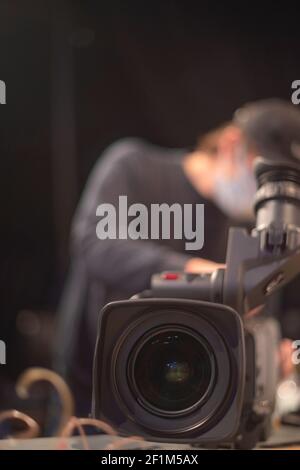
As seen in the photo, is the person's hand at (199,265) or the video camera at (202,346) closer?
the video camera at (202,346)

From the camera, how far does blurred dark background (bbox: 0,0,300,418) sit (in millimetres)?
1219

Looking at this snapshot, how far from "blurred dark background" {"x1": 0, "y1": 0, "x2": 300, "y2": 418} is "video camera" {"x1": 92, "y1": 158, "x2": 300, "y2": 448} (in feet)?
0.84

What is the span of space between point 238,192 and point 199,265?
0.49ft

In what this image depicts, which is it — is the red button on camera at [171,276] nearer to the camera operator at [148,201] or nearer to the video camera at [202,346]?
the video camera at [202,346]

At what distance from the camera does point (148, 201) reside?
123 cm

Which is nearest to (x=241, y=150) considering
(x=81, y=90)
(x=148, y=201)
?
(x=148, y=201)

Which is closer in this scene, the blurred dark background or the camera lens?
the camera lens

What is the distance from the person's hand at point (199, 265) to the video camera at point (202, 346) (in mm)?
88

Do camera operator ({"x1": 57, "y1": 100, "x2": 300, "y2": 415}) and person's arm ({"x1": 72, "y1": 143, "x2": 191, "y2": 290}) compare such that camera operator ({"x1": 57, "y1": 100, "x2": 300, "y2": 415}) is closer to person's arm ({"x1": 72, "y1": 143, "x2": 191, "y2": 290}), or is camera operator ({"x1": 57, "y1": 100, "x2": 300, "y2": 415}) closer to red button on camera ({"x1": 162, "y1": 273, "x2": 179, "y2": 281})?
person's arm ({"x1": 72, "y1": 143, "x2": 191, "y2": 290})

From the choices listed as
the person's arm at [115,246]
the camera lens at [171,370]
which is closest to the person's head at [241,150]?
the person's arm at [115,246]

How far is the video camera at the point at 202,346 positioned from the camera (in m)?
0.97

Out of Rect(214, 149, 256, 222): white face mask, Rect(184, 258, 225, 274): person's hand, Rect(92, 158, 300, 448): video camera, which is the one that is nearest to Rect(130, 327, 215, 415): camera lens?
Rect(92, 158, 300, 448): video camera
